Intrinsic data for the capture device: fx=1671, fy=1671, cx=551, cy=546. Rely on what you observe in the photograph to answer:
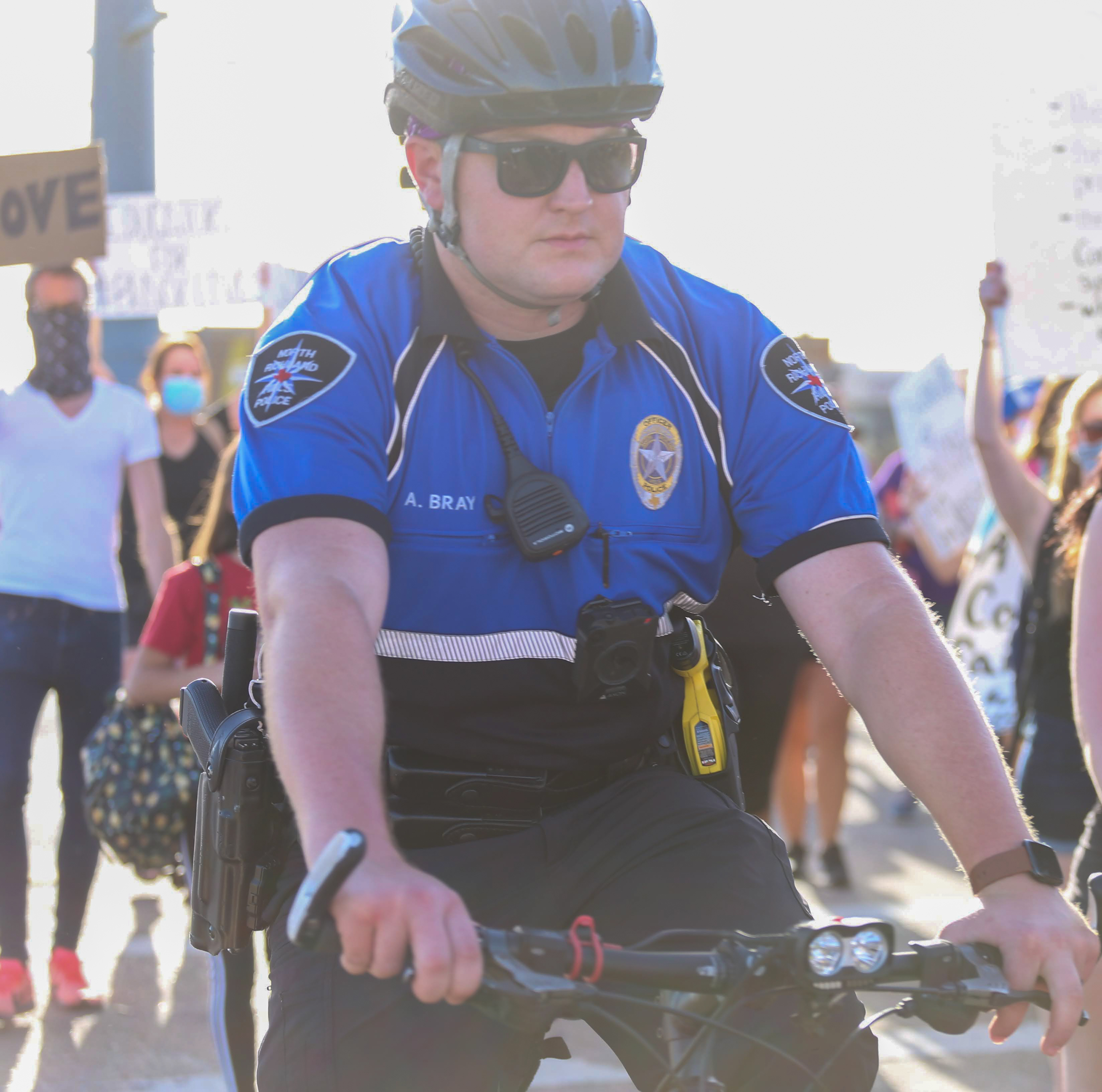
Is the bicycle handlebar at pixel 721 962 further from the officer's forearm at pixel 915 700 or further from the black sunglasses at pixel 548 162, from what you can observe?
the black sunglasses at pixel 548 162

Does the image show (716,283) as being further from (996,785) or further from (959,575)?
(959,575)

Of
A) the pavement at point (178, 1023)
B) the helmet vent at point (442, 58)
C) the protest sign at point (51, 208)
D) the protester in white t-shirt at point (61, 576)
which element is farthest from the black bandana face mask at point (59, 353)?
the helmet vent at point (442, 58)

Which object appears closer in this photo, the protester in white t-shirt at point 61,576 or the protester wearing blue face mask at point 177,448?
the protester in white t-shirt at point 61,576

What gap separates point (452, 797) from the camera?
2389mm

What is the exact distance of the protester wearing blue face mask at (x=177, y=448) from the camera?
25.3 feet

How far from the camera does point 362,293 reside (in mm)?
2461

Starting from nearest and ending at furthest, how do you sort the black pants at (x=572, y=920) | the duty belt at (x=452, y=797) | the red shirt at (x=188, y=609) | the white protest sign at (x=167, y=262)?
the black pants at (x=572, y=920) < the duty belt at (x=452, y=797) < the red shirt at (x=188, y=609) < the white protest sign at (x=167, y=262)

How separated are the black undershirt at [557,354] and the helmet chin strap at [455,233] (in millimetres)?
30

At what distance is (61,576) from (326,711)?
387cm

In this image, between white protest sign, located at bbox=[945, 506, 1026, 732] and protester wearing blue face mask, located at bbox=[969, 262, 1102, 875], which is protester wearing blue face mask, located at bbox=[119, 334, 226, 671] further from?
protester wearing blue face mask, located at bbox=[969, 262, 1102, 875]

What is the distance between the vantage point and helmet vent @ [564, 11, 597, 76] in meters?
2.46

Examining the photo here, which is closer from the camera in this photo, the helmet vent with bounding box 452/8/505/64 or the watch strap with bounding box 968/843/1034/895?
the watch strap with bounding box 968/843/1034/895

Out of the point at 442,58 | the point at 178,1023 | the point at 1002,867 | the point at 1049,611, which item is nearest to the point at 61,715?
the point at 178,1023

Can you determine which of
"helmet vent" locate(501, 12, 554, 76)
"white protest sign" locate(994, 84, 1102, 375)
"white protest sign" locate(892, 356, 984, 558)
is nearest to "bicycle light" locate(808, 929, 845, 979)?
"helmet vent" locate(501, 12, 554, 76)
